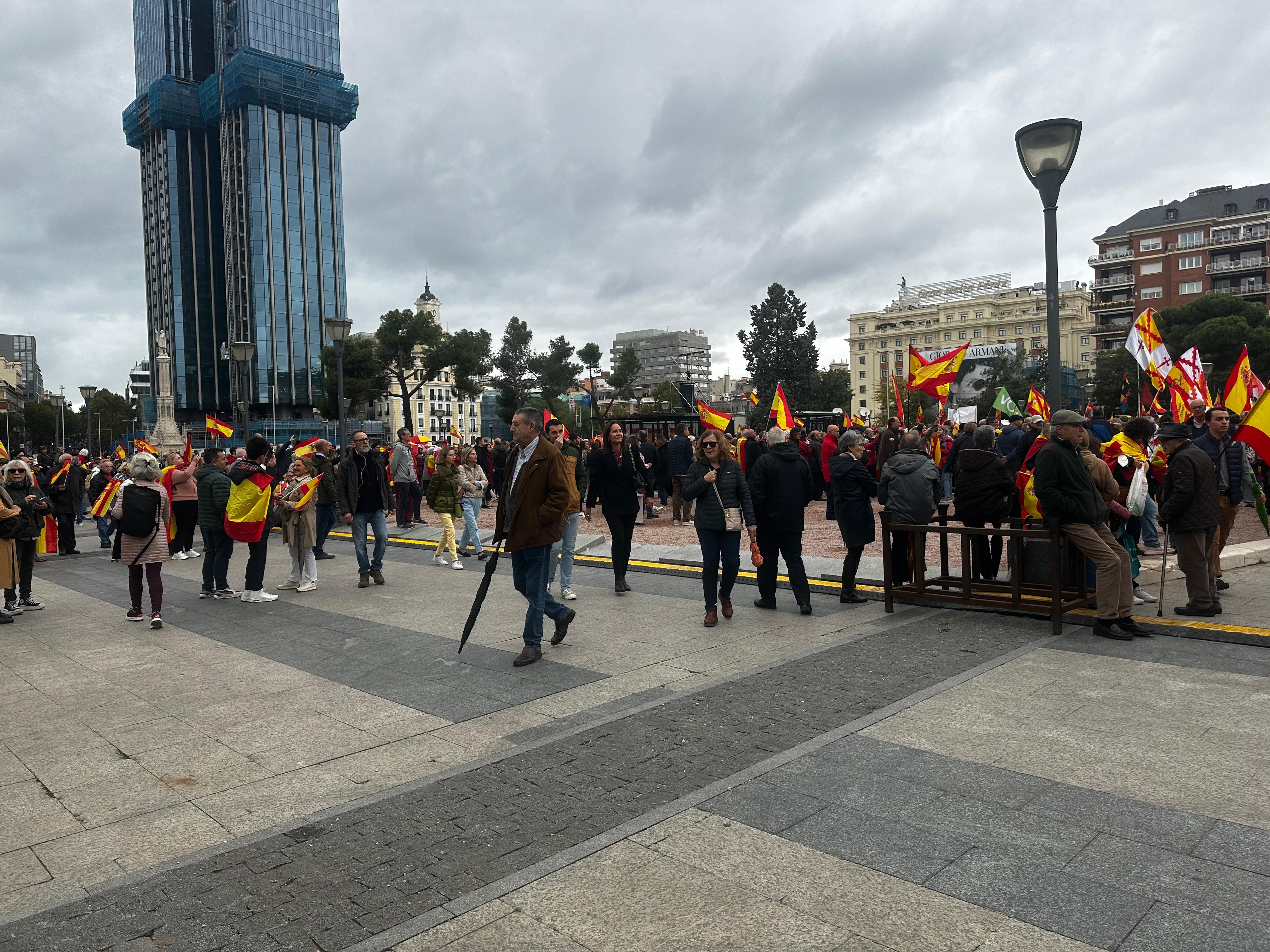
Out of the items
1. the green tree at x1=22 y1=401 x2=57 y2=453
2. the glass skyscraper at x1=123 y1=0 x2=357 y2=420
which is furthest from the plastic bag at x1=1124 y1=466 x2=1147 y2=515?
the green tree at x1=22 y1=401 x2=57 y2=453

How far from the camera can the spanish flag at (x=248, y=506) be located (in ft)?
32.6

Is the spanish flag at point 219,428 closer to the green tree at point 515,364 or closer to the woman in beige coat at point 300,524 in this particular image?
the woman in beige coat at point 300,524

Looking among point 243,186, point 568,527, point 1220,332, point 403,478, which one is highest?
point 243,186

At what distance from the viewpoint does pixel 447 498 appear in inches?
489

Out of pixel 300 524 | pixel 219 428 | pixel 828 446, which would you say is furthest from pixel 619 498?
pixel 219 428

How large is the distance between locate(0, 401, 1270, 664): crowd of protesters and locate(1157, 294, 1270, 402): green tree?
50.8 meters

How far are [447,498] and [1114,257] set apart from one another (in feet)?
302

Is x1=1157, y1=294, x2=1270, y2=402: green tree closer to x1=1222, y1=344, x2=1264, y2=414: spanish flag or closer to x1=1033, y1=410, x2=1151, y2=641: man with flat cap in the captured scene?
x1=1222, y1=344, x2=1264, y2=414: spanish flag

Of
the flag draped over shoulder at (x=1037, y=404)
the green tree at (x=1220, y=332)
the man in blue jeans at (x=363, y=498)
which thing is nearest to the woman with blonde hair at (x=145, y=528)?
the man in blue jeans at (x=363, y=498)

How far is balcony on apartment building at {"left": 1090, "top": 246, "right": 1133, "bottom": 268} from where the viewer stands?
85312 millimetres

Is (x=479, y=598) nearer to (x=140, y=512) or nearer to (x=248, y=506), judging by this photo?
(x=140, y=512)

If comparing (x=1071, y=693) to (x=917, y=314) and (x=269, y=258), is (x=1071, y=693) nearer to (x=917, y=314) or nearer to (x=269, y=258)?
(x=269, y=258)

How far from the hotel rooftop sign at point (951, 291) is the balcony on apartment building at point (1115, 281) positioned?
4395cm

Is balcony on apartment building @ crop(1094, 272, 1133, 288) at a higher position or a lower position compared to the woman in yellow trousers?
higher
